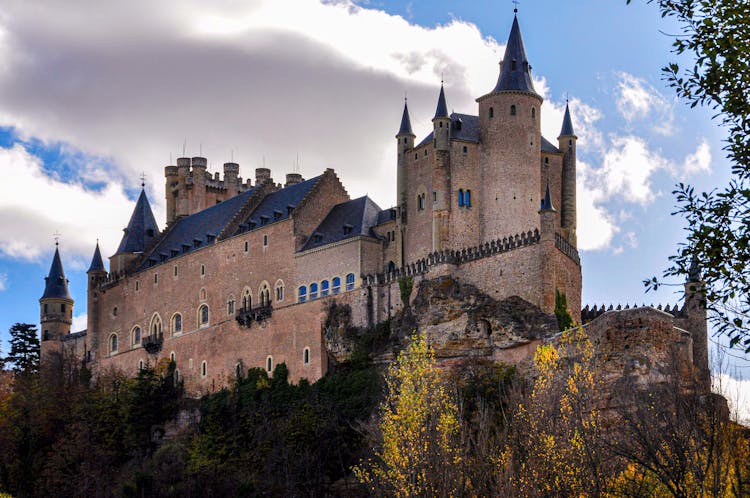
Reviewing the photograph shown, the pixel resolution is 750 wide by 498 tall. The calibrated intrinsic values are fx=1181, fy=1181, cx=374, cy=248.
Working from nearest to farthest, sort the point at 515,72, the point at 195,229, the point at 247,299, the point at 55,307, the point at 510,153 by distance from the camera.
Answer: the point at 510,153 < the point at 515,72 < the point at 247,299 < the point at 195,229 < the point at 55,307

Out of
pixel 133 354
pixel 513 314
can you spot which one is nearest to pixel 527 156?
pixel 513 314

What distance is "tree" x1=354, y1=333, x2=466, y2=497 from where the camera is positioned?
38625mm

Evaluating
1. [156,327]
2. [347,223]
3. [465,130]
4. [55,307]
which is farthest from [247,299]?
[55,307]

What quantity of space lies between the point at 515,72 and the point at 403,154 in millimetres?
7907

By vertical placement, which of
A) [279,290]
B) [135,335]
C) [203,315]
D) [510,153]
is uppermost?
[510,153]

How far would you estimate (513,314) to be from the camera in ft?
195

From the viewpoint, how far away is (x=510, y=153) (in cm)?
6469

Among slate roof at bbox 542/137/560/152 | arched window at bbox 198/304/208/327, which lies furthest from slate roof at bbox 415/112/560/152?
arched window at bbox 198/304/208/327

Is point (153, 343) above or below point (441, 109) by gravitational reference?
below

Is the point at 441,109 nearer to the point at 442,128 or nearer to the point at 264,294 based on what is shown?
the point at 442,128

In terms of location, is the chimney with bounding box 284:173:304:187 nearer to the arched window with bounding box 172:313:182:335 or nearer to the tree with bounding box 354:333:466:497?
the arched window with bounding box 172:313:182:335

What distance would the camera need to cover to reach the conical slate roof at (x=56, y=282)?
10431cm

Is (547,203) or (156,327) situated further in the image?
(156,327)

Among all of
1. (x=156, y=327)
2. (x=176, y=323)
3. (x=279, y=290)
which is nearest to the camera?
(x=279, y=290)
